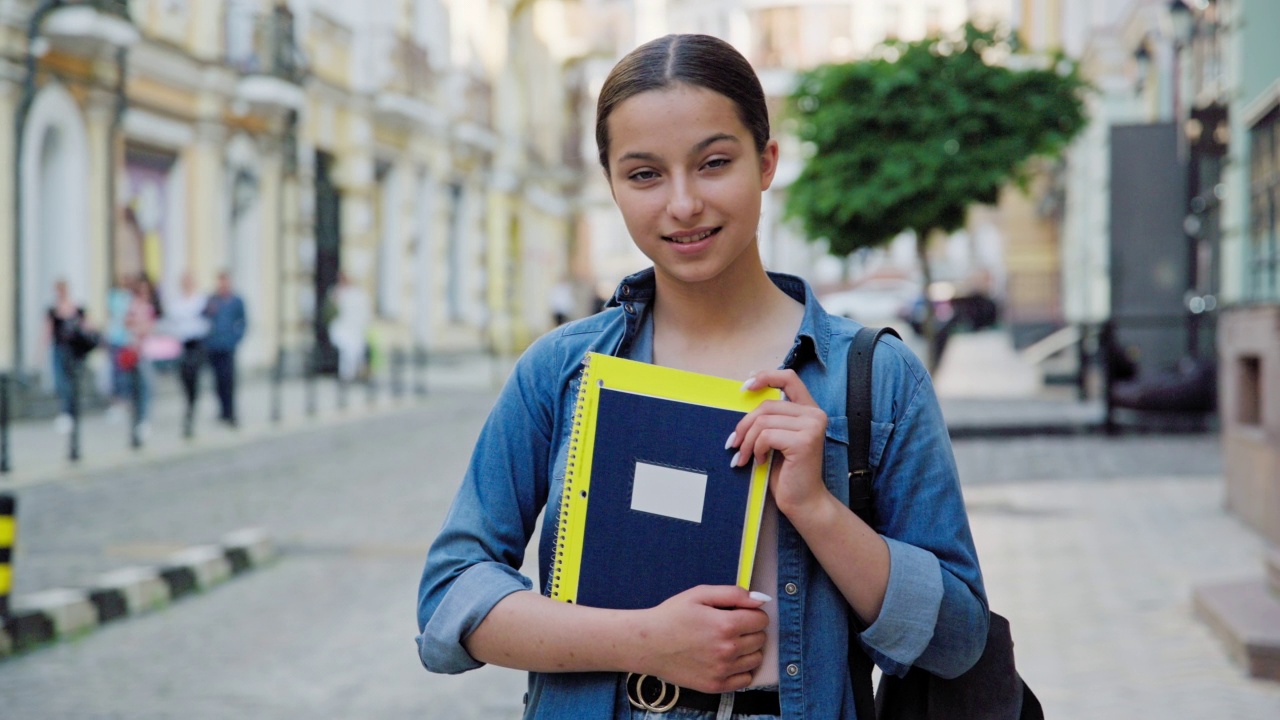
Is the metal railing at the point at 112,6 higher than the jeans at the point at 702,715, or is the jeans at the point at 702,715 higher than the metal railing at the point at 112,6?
the metal railing at the point at 112,6

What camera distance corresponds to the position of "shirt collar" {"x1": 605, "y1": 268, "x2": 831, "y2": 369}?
191cm

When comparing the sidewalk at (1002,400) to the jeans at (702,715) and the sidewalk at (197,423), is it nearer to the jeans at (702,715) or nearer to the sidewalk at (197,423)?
the sidewalk at (197,423)

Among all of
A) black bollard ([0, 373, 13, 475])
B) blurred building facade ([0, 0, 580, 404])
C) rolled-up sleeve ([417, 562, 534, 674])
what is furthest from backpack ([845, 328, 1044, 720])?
blurred building facade ([0, 0, 580, 404])

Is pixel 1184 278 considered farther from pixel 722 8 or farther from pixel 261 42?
pixel 722 8

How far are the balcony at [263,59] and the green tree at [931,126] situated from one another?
12000mm

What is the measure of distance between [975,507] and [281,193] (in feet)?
57.1

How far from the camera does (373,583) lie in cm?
814

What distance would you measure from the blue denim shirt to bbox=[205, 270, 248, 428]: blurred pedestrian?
15785 mm

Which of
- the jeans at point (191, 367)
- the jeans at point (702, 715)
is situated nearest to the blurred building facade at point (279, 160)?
the jeans at point (191, 367)

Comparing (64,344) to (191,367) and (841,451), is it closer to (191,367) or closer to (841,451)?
(191,367)

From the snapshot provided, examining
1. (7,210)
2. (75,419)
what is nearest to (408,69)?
(7,210)

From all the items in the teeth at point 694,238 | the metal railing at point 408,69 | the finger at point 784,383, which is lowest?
the finger at point 784,383

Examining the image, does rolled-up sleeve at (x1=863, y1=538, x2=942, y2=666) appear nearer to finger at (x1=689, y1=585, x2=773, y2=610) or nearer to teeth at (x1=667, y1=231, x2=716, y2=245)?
finger at (x1=689, y1=585, x2=773, y2=610)

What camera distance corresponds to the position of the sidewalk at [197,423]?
1338 cm
